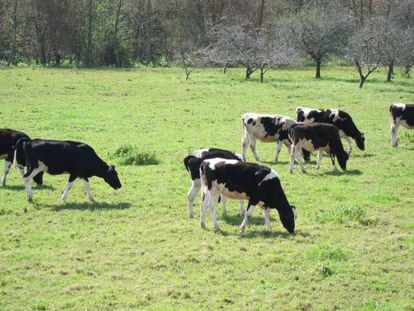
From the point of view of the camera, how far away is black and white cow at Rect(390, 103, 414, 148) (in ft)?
76.4

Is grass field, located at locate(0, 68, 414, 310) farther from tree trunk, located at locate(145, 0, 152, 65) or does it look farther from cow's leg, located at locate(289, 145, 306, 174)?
tree trunk, located at locate(145, 0, 152, 65)

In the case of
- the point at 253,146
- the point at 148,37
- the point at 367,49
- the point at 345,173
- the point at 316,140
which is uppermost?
the point at 148,37

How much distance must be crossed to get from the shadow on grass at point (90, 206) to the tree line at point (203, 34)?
3270cm

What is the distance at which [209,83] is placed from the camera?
147ft

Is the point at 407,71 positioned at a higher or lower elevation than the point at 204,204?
higher

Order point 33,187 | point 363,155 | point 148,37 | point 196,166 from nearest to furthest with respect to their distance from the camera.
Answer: point 196,166 → point 33,187 → point 363,155 → point 148,37

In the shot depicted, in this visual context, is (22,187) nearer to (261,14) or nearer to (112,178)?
(112,178)

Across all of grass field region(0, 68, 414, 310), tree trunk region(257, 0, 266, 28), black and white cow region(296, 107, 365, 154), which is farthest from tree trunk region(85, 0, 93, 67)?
black and white cow region(296, 107, 365, 154)

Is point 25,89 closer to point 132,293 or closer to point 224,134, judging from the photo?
point 224,134

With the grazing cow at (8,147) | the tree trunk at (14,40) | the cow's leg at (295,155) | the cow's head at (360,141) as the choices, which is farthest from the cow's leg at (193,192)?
the tree trunk at (14,40)

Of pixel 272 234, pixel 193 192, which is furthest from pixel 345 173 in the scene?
pixel 272 234

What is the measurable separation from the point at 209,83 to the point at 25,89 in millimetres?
12705

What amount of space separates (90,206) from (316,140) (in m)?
7.41

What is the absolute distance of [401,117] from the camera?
23359 mm
